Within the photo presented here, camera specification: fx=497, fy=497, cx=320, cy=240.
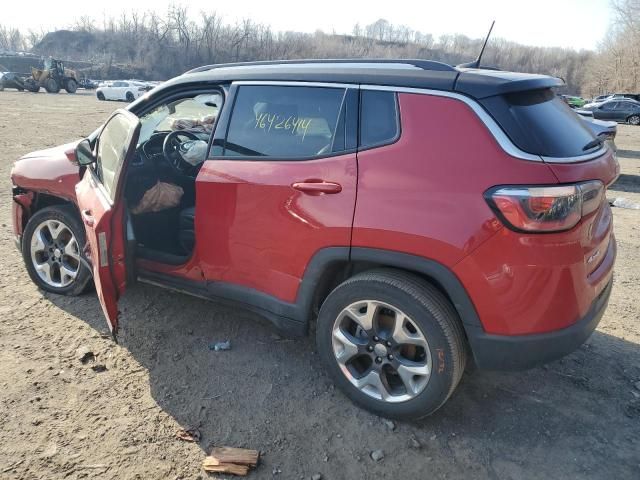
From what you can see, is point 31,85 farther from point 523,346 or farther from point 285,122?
point 523,346

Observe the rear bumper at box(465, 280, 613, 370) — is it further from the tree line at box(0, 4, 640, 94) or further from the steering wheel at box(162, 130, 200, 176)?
the tree line at box(0, 4, 640, 94)

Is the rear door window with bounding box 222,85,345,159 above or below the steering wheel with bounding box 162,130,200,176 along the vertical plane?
above

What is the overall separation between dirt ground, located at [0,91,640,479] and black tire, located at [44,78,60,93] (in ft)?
130

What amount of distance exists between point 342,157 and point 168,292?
7.32 feet

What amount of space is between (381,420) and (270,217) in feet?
4.26

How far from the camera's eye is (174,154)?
4.19 metres

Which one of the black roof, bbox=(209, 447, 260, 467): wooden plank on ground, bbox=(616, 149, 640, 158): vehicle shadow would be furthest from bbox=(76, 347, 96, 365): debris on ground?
bbox=(616, 149, 640, 158): vehicle shadow

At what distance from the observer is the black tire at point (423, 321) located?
2479 millimetres

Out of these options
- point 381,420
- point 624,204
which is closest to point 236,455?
point 381,420

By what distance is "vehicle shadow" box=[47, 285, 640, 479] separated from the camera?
8.14 feet

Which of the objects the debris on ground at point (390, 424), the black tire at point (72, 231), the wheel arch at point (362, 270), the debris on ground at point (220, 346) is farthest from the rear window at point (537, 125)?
the black tire at point (72, 231)

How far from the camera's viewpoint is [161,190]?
3928 mm

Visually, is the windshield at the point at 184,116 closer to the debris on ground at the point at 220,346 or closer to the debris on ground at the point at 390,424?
the debris on ground at the point at 220,346

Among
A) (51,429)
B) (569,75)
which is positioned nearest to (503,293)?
(51,429)
